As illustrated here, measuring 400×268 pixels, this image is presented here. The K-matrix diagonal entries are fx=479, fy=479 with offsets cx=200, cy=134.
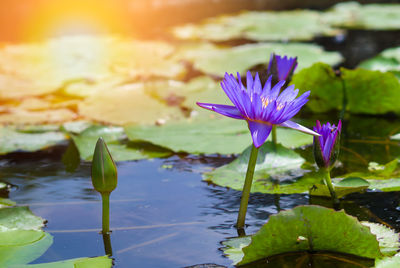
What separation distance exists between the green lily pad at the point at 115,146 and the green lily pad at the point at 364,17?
350cm

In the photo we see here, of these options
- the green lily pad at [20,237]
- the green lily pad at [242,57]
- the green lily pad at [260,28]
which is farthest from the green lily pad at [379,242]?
the green lily pad at [260,28]

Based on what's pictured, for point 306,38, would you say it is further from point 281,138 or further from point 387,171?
point 387,171

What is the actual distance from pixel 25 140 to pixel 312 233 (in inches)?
54.4

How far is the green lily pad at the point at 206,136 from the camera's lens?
187 cm

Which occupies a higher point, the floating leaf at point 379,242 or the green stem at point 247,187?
the green stem at point 247,187

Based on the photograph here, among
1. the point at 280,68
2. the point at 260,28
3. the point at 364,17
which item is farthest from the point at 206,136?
the point at 364,17

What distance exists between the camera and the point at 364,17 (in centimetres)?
529

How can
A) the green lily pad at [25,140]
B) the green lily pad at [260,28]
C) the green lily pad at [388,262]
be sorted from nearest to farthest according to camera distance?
the green lily pad at [388,262], the green lily pad at [25,140], the green lily pad at [260,28]

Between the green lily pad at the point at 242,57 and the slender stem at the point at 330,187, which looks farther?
the green lily pad at the point at 242,57

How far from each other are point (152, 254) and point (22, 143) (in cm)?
107

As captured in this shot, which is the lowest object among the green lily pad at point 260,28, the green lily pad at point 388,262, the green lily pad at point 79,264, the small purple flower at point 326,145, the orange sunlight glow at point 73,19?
the green lily pad at point 388,262

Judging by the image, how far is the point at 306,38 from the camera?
4363 millimetres

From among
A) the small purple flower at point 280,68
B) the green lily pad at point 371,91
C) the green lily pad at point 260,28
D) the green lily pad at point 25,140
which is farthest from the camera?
the green lily pad at point 260,28

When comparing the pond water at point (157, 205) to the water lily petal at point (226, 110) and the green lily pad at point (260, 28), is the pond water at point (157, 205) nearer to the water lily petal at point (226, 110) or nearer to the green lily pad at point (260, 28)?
the water lily petal at point (226, 110)
